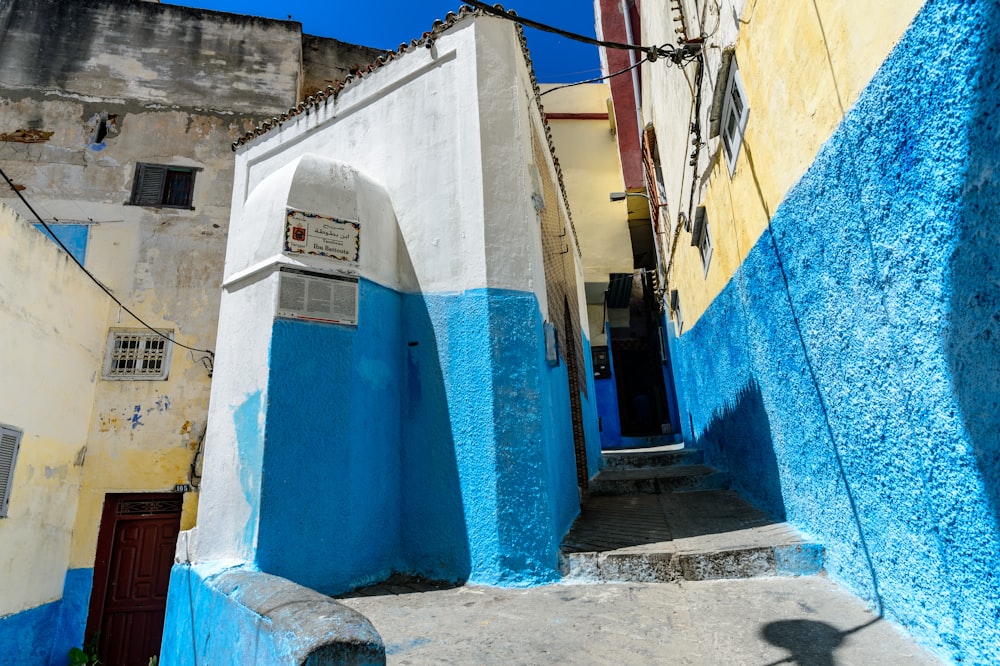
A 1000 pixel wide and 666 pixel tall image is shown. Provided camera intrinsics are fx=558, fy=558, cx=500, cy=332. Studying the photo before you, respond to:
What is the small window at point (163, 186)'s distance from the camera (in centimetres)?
1152

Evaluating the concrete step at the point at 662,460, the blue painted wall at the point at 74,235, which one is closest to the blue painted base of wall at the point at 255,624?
the concrete step at the point at 662,460

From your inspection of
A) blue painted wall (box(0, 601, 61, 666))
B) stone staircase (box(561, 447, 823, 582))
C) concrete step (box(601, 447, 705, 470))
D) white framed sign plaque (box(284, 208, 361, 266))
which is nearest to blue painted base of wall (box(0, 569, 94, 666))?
blue painted wall (box(0, 601, 61, 666))

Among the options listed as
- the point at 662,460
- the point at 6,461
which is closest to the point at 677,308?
the point at 662,460

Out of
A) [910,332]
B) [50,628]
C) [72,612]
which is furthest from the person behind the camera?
[72,612]

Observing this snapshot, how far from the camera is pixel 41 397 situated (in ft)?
28.6

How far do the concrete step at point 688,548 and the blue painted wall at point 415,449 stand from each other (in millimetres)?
323

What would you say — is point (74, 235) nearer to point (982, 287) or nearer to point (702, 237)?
point (702, 237)

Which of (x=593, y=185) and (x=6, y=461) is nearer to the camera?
(x=6, y=461)

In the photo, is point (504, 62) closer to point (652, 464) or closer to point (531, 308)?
point (531, 308)

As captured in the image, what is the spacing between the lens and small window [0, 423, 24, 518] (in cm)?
787

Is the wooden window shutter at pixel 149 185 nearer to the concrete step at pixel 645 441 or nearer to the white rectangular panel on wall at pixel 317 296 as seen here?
the white rectangular panel on wall at pixel 317 296

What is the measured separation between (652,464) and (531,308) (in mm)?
5236

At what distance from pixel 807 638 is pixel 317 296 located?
4327 millimetres

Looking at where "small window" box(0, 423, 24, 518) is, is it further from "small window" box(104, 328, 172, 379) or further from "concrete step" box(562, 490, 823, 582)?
"concrete step" box(562, 490, 823, 582)
